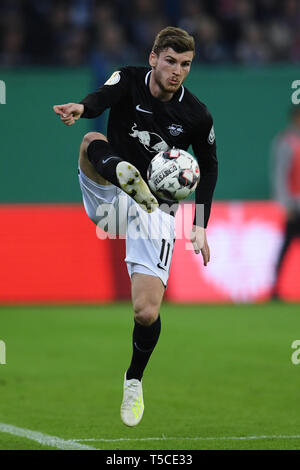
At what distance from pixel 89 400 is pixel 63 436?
1416 mm

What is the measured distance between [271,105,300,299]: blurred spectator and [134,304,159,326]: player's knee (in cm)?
738

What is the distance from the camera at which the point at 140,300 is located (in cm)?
638

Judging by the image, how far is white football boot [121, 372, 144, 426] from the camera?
6344 mm

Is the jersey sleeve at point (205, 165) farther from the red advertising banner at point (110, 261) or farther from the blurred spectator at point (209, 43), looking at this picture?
the blurred spectator at point (209, 43)

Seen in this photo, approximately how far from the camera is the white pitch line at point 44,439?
596 centimetres

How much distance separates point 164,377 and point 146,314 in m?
2.53

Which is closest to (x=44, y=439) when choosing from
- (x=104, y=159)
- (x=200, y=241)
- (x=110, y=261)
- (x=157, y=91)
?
(x=200, y=241)

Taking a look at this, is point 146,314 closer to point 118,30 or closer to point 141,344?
point 141,344

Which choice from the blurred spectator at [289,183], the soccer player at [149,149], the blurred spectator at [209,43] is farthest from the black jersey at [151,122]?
the blurred spectator at [209,43]

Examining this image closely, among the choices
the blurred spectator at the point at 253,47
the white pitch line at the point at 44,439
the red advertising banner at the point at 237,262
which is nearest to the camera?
the white pitch line at the point at 44,439

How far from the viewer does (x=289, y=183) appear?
1483 cm

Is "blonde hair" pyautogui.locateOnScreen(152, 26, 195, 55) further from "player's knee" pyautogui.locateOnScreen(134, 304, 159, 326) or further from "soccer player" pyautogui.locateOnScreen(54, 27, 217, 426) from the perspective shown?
"player's knee" pyautogui.locateOnScreen(134, 304, 159, 326)

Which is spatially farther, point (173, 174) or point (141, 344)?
point (141, 344)

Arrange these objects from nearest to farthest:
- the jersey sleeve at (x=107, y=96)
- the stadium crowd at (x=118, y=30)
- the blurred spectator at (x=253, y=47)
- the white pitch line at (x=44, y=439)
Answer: the white pitch line at (x=44, y=439) → the jersey sleeve at (x=107, y=96) → the stadium crowd at (x=118, y=30) → the blurred spectator at (x=253, y=47)
